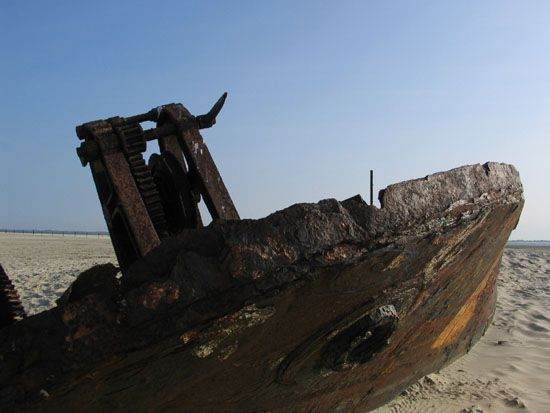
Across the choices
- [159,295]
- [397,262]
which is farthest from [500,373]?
[159,295]

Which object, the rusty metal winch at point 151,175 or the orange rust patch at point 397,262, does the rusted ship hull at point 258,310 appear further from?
the rusty metal winch at point 151,175

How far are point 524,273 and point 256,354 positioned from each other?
31.4ft

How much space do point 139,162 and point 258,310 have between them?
1.82m

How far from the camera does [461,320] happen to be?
3.14 meters

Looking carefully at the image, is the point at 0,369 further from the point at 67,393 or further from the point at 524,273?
the point at 524,273

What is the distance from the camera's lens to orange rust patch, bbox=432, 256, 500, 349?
297cm

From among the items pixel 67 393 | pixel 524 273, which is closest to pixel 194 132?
pixel 67 393

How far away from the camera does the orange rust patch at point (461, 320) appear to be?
Result: 2969mm

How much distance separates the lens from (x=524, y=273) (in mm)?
10109

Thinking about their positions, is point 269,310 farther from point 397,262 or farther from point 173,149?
point 173,149

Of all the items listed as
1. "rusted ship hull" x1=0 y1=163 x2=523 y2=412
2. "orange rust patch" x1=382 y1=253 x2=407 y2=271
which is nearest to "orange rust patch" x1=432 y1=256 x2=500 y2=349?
"rusted ship hull" x1=0 y1=163 x2=523 y2=412

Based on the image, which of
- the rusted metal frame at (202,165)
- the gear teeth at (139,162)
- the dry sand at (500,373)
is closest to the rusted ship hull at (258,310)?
the dry sand at (500,373)

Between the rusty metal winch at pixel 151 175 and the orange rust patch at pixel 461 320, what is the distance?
4.64 feet

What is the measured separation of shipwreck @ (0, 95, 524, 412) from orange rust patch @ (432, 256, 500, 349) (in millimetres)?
343
